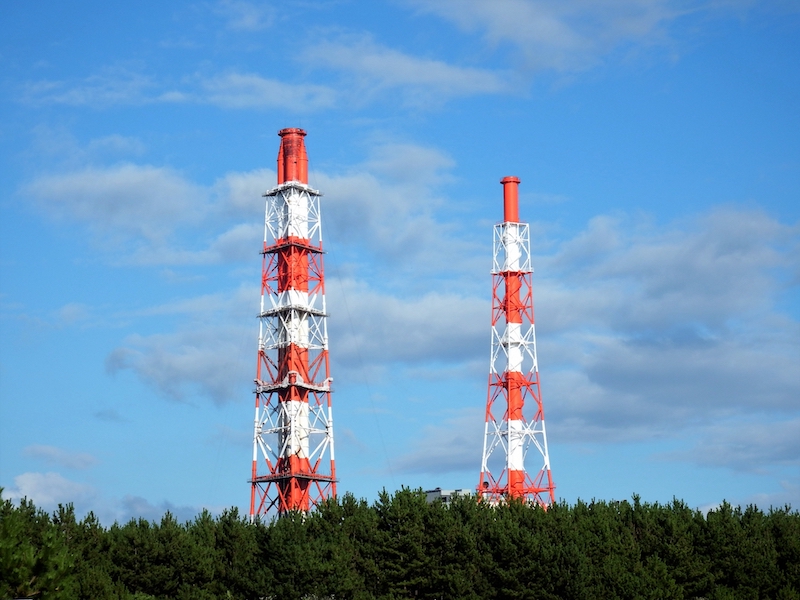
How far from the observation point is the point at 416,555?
278 feet

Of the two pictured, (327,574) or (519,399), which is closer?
(327,574)

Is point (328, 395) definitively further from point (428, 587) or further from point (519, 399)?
point (428, 587)

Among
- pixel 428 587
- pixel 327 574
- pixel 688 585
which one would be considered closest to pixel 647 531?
pixel 688 585

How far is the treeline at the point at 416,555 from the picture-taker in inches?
3236

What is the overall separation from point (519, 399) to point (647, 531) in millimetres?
21068

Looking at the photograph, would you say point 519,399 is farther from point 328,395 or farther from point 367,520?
point 367,520

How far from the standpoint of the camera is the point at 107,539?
83812 millimetres

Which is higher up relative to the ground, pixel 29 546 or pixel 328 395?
pixel 328 395

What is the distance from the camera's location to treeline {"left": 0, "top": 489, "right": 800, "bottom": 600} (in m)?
82.2

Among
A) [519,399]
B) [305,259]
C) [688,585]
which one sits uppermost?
[305,259]

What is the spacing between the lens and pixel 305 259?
110188 mm

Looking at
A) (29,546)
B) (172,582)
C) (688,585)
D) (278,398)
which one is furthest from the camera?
(278,398)

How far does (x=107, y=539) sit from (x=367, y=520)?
661 inches

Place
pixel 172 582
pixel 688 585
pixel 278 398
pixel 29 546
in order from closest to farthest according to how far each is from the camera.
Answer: pixel 29 546, pixel 172 582, pixel 688 585, pixel 278 398
